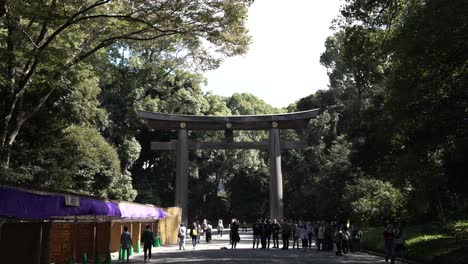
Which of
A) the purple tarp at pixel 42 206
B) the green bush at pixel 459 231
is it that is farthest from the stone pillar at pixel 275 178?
the purple tarp at pixel 42 206

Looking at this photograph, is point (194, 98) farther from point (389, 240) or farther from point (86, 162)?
point (389, 240)

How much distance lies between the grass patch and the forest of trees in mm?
1340

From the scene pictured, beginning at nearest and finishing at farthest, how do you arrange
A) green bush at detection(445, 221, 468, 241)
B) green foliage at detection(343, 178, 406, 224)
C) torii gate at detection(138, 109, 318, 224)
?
green bush at detection(445, 221, 468, 241) → green foliage at detection(343, 178, 406, 224) → torii gate at detection(138, 109, 318, 224)

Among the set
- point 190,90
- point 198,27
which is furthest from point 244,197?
point 198,27

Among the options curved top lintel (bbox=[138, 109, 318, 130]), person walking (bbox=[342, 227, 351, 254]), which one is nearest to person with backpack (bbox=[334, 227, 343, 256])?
person walking (bbox=[342, 227, 351, 254])

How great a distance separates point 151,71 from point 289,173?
1896cm

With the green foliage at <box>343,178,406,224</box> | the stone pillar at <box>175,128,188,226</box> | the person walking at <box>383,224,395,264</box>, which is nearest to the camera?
the person walking at <box>383,224,395,264</box>

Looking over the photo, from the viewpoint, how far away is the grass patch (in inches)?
543

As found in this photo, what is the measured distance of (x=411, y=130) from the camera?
583 inches

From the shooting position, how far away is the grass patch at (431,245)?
543 inches

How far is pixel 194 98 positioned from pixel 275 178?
14056 millimetres

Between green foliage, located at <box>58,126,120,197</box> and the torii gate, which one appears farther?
the torii gate

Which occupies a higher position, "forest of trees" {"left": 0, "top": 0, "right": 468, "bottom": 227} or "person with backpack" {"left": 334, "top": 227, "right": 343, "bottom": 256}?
"forest of trees" {"left": 0, "top": 0, "right": 468, "bottom": 227}

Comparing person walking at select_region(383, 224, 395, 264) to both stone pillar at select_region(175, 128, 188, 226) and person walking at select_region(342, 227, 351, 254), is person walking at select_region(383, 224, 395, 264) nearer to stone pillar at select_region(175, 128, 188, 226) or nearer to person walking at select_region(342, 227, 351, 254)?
person walking at select_region(342, 227, 351, 254)
